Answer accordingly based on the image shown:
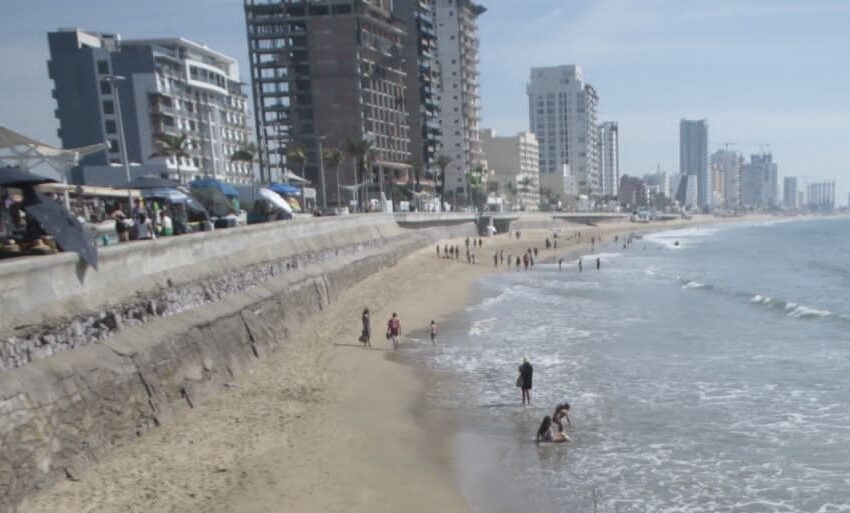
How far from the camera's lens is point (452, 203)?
12531 cm

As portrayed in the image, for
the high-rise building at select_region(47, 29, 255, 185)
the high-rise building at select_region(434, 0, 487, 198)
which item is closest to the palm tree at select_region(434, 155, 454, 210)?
the high-rise building at select_region(434, 0, 487, 198)

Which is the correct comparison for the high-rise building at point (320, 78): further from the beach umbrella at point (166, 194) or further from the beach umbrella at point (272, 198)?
the beach umbrella at point (166, 194)

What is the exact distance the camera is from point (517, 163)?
175 meters

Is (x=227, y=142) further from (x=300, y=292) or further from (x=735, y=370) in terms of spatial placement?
(x=735, y=370)

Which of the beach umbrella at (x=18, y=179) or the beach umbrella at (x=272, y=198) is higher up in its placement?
the beach umbrella at (x=18, y=179)

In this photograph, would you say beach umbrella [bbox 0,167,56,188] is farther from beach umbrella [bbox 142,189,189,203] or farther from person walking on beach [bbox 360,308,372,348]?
person walking on beach [bbox 360,308,372,348]

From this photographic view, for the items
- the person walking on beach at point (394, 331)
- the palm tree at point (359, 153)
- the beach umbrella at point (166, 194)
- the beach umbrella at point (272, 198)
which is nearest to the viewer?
the beach umbrella at point (166, 194)

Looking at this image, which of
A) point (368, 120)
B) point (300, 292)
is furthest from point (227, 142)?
point (300, 292)

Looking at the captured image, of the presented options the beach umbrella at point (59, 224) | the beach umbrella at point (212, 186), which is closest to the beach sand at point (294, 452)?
the beach umbrella at point (59, 224)

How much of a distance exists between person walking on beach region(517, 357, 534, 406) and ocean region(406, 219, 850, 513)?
53 centimetres

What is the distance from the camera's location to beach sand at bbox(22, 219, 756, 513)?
35.6ft

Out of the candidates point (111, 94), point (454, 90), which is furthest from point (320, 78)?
point (454, 90)

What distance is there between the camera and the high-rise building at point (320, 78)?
92312 mm

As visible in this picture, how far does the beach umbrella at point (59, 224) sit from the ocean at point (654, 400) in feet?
33.1
